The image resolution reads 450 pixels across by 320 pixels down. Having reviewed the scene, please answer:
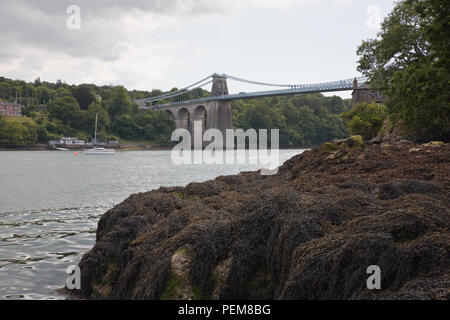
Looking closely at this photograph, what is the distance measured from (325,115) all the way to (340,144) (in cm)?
11404

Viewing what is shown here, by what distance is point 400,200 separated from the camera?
554cm

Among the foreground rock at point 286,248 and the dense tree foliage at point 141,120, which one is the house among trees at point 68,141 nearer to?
the dense tree foliage at point 141,120

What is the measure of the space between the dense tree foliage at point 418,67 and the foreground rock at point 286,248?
8856mm

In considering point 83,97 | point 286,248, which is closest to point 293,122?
point 83,97

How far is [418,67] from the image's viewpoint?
19.3 m

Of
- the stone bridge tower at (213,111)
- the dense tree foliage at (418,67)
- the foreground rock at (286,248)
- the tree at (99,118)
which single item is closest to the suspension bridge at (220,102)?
the stone bridge tower at (213,111)

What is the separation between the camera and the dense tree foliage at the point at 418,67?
14.5m

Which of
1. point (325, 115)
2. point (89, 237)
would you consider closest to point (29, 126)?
point (325, 115)

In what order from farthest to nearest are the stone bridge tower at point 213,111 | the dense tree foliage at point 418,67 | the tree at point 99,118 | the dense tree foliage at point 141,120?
1. the tree at point 99,118
2. the dense tree foliage at point 141,120
3. the stone bridge tower at point 213,111
4. the dense tree foliage at point 418,67

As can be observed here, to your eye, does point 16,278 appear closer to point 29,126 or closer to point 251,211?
point 251,211

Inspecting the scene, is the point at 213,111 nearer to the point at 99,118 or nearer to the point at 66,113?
the point at 99,118

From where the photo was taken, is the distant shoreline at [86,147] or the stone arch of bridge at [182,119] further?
the stone arch of bridge at [182,119]

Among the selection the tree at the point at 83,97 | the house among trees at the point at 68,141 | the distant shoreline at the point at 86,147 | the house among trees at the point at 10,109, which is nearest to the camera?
A: the distant shoreline at the point at 86,147

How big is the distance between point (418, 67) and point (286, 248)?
58.7 feet
